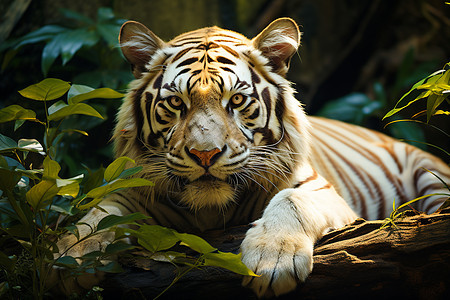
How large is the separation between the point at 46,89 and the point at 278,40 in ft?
3.63

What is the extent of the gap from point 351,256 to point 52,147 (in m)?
1.14

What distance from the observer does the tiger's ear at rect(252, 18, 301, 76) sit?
2.21 m

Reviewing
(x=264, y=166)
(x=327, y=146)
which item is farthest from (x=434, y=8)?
(x=264, y=166)

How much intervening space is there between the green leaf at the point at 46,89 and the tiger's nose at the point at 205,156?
53 centimetres

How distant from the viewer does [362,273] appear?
63.3 inches

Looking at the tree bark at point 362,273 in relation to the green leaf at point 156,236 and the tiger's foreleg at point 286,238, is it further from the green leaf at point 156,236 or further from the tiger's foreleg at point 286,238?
the green leaf at point 156,236

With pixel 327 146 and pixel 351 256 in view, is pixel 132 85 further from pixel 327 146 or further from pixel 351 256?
pixel 327 146

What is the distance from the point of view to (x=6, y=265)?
5.32ft

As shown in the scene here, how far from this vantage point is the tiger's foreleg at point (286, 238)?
1509 mm

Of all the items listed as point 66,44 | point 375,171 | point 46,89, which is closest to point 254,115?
point 46,89

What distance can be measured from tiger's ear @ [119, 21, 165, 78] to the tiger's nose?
67cm

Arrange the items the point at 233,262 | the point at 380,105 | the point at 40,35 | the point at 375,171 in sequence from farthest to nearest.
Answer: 1. the point at 380,105
2. the point at 40,35
3. the point at 375,171
4. the point at 233,262

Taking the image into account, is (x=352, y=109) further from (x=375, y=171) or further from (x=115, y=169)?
(x=115, y=169)

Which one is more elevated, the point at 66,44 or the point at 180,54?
the point at 180,54
